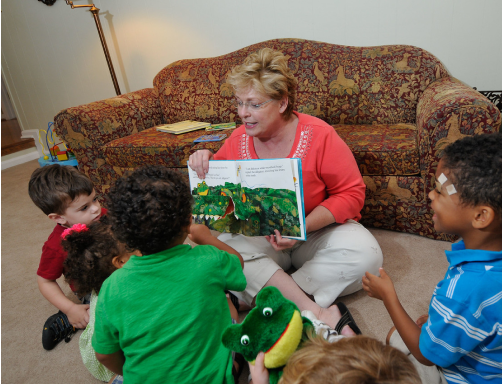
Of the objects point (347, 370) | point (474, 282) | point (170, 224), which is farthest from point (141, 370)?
point (474, 282)

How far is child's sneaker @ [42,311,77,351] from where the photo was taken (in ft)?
4.52

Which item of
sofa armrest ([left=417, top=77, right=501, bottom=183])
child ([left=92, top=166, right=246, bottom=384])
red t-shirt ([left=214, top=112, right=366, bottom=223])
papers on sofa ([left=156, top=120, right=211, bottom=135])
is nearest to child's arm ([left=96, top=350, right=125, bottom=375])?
child ([left=92, top=166, right=246, bottom=384])

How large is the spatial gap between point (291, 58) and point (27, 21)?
3.14 meters

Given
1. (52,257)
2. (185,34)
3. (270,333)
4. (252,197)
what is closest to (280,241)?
(252,197)

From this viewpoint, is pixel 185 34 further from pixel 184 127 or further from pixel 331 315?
pixel 331 315

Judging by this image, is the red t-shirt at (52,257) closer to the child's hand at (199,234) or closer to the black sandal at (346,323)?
the child's hand at (199,234)

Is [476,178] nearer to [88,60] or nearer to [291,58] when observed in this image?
[291,58]

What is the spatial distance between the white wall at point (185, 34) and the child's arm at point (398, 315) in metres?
2.00

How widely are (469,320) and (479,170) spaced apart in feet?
1.04

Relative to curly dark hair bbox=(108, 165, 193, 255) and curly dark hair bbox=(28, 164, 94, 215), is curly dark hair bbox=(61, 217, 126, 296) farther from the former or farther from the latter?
curly dark hair bbox=(108, 165, 193, 255)

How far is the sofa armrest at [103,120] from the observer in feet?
7.76

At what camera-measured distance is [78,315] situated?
1.41m

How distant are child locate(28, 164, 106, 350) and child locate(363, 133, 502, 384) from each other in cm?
123

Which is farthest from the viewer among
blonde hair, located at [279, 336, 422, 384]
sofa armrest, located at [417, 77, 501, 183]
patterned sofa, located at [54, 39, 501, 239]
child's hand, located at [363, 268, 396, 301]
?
patterned sofa, located at [54, 39, 501, 239]
